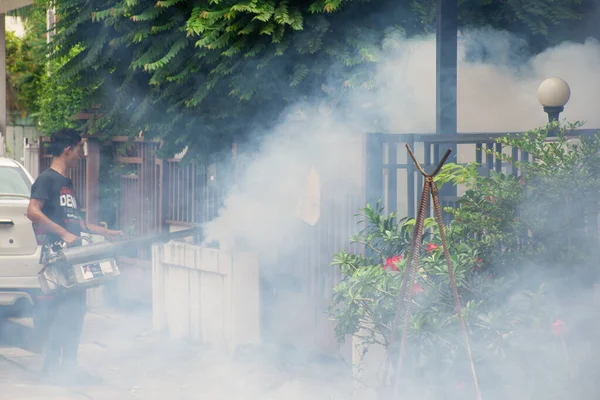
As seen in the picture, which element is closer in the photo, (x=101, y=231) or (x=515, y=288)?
(x=515, y=288)

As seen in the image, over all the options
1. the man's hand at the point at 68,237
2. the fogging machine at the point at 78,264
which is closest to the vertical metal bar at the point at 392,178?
the fogging machine at the point at 78,264

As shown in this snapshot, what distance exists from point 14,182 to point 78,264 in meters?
2.85

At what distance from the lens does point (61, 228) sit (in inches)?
300

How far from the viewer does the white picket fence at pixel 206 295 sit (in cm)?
848

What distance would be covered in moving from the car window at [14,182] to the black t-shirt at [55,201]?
2.51 metres

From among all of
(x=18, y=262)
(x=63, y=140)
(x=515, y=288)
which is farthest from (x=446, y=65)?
(x=18, y=262)

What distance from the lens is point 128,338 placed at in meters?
9.70

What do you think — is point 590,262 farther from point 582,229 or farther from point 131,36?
point 131,36

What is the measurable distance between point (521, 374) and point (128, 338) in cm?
594

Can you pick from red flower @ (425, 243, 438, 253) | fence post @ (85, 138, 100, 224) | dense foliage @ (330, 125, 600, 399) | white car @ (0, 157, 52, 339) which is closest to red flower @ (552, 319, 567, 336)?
dense foliage @ (330, 125, 600, 399)

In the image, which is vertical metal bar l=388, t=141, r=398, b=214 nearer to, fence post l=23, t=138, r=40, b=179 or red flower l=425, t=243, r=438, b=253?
red flower l=425, t=243, r=438, b=253

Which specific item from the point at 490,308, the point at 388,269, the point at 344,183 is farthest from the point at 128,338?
the point at 490,308

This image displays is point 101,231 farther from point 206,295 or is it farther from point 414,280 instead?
point 414,280

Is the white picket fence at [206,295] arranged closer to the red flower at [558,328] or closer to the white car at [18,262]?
the white car at [18,262]
